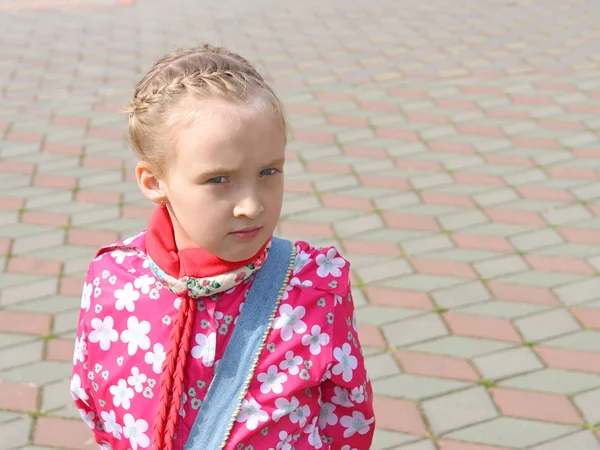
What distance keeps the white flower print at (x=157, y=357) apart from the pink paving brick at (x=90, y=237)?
2.58 metres

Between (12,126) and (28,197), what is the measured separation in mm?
1217

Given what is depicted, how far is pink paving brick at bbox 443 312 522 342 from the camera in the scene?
339 cm

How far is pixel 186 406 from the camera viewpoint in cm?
164

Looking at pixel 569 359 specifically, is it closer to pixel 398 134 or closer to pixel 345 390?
pixel 345 390

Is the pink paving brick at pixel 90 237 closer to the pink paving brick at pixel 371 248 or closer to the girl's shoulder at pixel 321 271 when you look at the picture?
the pink paving brick at pixel 371 248

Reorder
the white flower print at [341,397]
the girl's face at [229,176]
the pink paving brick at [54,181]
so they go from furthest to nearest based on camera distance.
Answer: the pink paving brick at [54,181] < the white flower print at [341,397] < the girl's face at [229,176]

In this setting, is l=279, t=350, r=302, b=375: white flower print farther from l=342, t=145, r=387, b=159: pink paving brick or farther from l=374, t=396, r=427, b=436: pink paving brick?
l=342, t=145, r=387, b=159: pink paving brick

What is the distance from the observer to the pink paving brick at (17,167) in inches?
197

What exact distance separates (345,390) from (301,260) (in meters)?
0.26

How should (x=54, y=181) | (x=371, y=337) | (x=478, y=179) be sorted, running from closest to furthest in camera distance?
(x=371, y=337) < (x=478, y=179) < (x=54, y=181)

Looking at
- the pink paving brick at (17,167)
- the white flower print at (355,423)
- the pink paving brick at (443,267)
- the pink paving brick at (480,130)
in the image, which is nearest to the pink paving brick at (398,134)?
the pink paving brick at (480,130)

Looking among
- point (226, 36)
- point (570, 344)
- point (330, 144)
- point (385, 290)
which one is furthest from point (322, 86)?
point (570, 344)

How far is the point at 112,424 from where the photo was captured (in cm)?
175

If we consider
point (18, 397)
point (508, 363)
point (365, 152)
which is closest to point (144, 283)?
point (18, 397)
